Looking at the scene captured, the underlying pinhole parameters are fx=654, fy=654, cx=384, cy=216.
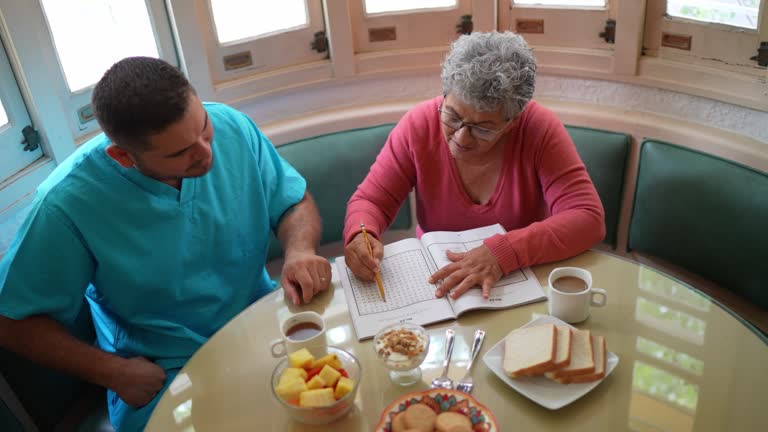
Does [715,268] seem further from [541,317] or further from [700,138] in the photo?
[541,317]

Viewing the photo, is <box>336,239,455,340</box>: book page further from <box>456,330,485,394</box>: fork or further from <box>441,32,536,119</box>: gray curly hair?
<box>441,32,536,119</box>: gray curly hair

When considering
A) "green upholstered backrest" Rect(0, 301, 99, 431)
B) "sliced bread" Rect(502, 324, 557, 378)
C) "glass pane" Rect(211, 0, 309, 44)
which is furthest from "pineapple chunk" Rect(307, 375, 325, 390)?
"glass pane" Rect(211, 0, 309, 44)

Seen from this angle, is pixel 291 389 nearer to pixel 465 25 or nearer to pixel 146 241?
pixel 146 241

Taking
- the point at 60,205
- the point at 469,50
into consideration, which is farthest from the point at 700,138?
the point at 60,205

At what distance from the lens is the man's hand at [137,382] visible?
1.46 meters

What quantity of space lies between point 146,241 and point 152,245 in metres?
0.02

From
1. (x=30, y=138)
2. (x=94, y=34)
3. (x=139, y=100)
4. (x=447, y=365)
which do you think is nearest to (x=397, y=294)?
(x=447, y=365)

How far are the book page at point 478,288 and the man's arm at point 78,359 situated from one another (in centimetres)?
70

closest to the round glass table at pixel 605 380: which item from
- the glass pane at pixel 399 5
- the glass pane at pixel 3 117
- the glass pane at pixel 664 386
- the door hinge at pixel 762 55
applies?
the glass pane at pixel 664 386

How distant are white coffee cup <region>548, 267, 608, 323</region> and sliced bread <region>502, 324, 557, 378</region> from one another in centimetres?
9

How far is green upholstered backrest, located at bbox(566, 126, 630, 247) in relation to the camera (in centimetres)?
204

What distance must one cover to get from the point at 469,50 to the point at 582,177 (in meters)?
0.43

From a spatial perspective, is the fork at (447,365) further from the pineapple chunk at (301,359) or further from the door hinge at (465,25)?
the door hinge at (465,25)

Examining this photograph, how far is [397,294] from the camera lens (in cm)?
145
